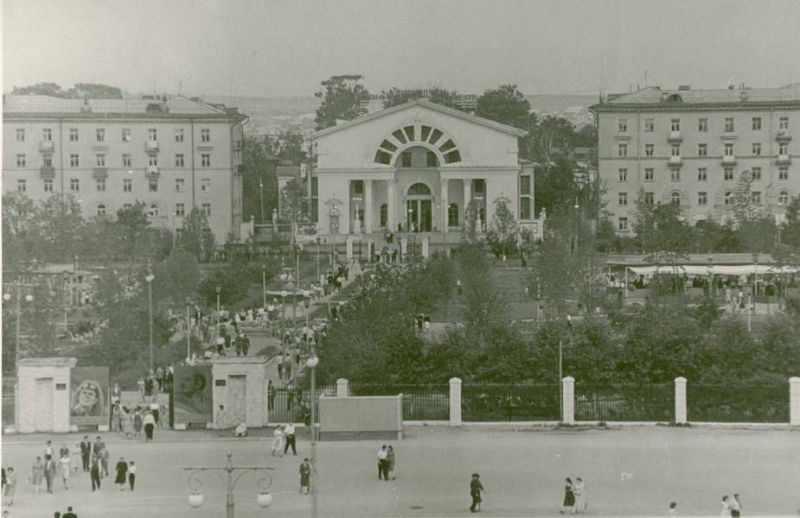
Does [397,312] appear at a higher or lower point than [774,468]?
higher

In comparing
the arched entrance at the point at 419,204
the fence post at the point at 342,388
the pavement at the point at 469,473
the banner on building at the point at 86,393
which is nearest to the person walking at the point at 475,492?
the pavement at the point at 469,473

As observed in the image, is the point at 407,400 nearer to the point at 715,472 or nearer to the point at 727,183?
the point at 715,472

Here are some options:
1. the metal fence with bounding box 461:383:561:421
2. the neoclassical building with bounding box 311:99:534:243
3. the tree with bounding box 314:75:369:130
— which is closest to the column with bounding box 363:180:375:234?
the neoclassical building with bounding box 311:99:534:243

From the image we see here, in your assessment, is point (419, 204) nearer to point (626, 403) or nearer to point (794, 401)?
point (626, 403)

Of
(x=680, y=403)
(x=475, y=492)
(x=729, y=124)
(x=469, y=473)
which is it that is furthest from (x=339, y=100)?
(x=475, y=492)

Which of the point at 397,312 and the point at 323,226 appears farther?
the point at 323,226

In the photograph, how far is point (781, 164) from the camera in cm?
6238

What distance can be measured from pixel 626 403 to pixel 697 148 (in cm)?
3491

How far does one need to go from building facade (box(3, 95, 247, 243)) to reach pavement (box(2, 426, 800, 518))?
108 ft

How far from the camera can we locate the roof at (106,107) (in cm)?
5978

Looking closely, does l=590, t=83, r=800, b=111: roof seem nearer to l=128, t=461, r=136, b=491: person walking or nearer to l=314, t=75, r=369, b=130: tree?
l=314, t=75, r=369, b=130: tree

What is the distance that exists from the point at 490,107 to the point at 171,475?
6162 cm

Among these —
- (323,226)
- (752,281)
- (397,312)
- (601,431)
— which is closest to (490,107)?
(323,226)

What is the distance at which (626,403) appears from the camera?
30.5 m
